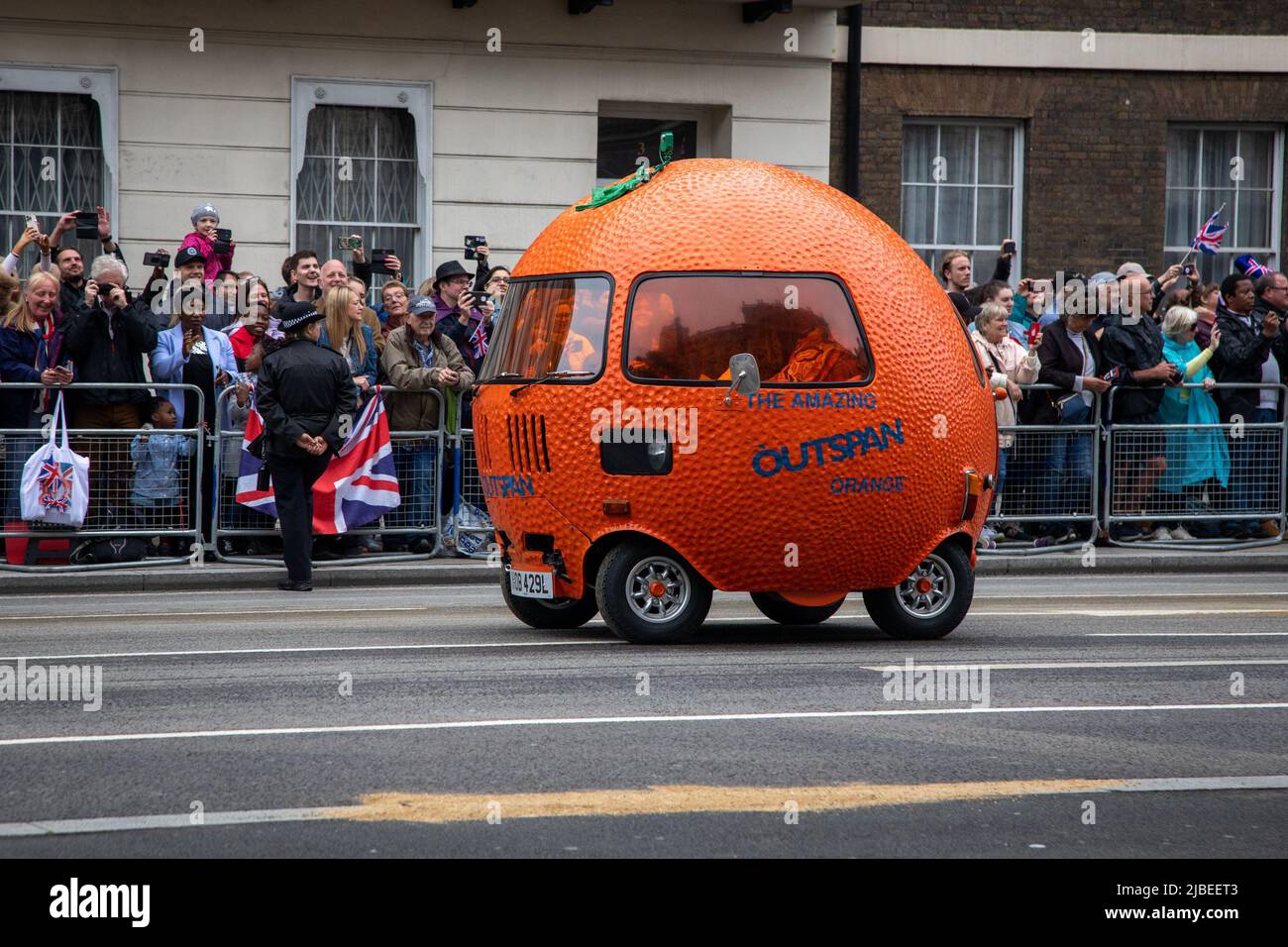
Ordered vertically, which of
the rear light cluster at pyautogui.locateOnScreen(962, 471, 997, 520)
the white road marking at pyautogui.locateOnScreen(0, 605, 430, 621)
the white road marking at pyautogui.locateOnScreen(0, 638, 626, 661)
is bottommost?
the white road marking at pyautogui.locateOnScreen(0, 605, 430, 621)

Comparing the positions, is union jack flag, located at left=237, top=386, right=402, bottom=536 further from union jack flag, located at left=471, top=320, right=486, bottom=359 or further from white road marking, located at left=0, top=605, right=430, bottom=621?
white road marking, located at left=0, top=605, right=430, bottom=621

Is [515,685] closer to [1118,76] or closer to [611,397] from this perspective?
[611,397]

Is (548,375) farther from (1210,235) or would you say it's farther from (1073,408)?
(1210,235)

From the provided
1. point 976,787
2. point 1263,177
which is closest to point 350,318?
point 976,787

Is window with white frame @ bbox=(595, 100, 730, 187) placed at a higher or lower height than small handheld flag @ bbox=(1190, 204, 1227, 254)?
higher

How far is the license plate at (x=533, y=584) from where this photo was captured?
35.6 ft

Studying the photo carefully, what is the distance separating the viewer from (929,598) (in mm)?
11117

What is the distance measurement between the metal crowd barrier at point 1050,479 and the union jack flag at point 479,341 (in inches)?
185

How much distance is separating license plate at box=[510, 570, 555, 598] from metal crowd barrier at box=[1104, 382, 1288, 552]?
7.90 metres

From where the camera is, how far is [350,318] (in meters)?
15.1

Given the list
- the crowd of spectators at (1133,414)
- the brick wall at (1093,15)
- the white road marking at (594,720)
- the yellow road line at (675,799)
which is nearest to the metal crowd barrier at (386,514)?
the crowd of spectators at (1133,414)

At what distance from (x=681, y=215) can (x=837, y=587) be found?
2285 millimetres

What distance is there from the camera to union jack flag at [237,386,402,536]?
15.2 metres

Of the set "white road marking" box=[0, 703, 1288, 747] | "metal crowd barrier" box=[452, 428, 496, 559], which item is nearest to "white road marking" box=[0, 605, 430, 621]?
"metal crowd barrier" box=[452, 428, 496, 559]
